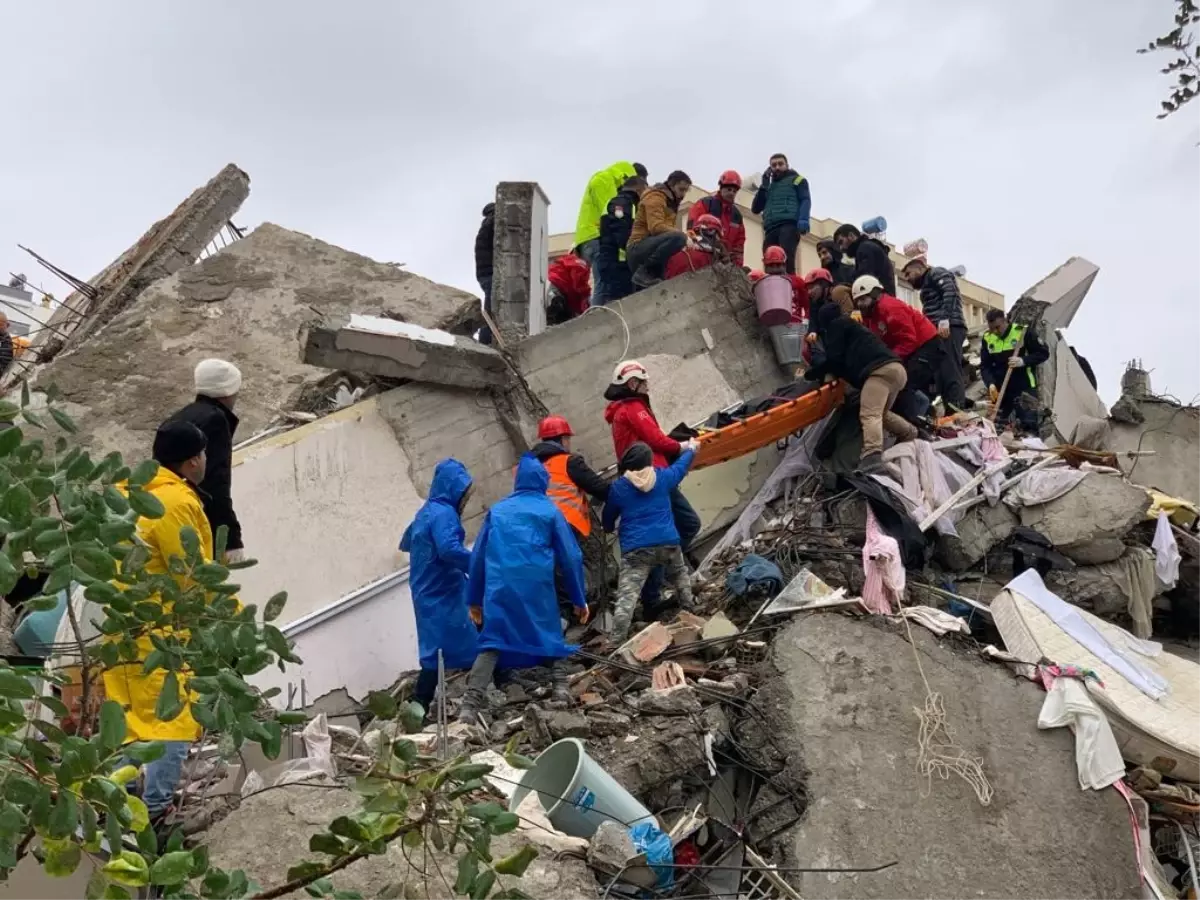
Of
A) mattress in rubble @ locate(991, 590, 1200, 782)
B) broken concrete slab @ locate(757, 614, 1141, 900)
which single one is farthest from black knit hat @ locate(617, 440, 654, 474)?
mattress in rubble @ locate(991, 590, 1200, 782)

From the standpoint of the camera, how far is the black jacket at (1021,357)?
36.3 feet

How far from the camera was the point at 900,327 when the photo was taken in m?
8.55

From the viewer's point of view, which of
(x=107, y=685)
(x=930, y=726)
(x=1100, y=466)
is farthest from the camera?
(x=1100, y=466)

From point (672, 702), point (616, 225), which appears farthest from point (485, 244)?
point (672, 702)

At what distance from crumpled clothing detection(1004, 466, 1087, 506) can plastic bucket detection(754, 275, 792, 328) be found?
261 cm

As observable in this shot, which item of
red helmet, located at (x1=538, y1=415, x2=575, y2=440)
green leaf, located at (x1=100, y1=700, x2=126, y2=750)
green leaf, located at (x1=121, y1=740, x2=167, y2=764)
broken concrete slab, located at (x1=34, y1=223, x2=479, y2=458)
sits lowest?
green leaf, located at (x1=121, y1=740, x2=167, y2=764)

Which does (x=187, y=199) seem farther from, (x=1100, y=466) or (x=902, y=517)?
(x=1100, y=466)

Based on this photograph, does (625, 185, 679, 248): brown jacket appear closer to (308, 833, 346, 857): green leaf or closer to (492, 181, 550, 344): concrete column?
(492, 181, 550, 344): concrete column

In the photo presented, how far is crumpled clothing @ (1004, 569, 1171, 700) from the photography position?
6125mm

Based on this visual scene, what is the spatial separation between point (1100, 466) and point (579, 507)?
3.68 m

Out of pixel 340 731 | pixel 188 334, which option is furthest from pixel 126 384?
pixel 340 731

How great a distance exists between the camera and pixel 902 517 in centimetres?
742

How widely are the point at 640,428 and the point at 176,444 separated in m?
3.78

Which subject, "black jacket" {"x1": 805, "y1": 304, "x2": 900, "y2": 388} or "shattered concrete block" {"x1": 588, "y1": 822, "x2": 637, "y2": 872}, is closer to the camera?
"shattered concrete block" {"x1": 588, "y1": 822, "x2": 637, "y2": 872}
